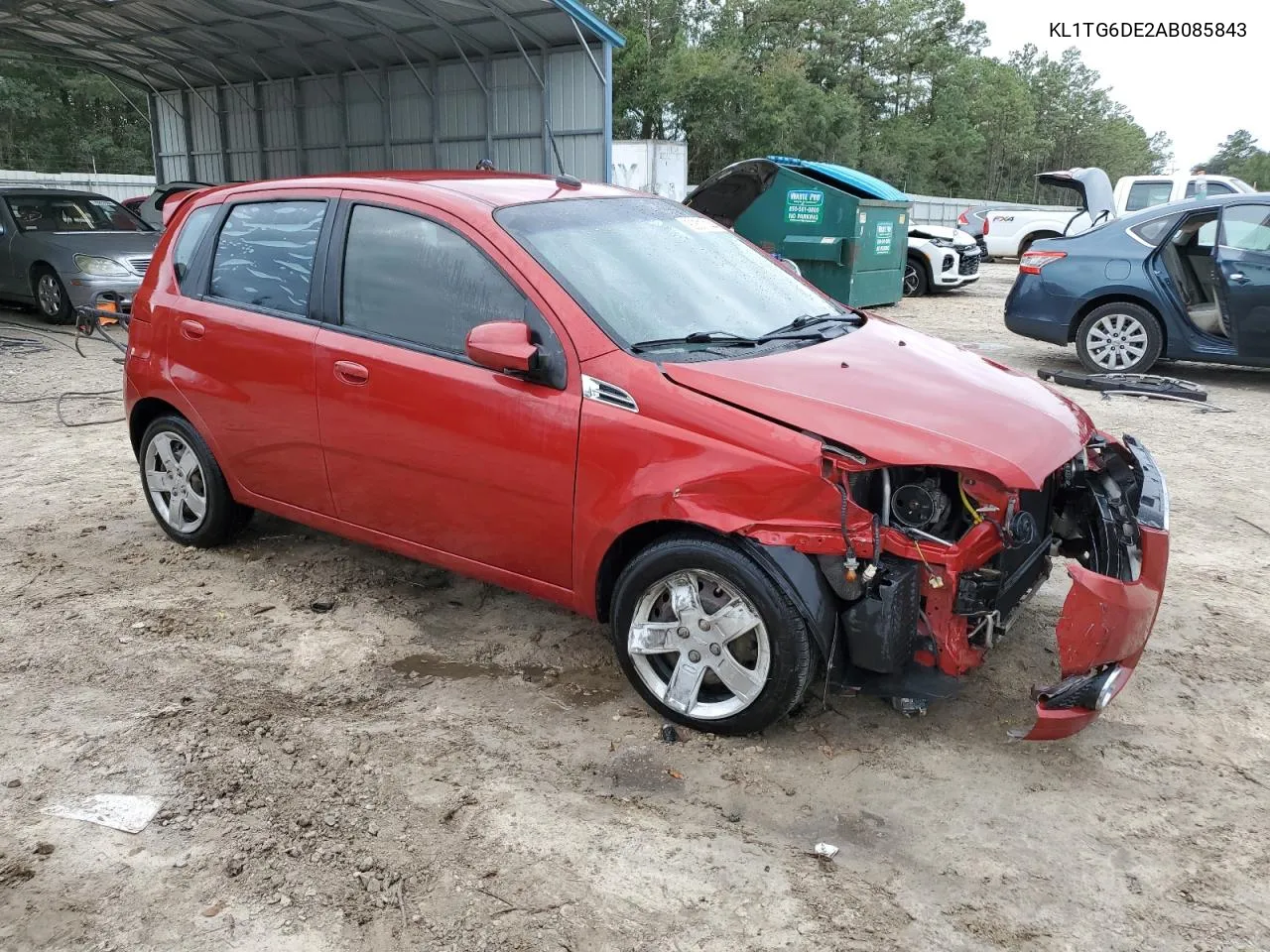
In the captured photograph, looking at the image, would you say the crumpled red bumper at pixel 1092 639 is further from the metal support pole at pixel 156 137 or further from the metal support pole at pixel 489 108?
the metal support pole at pixel 156 137

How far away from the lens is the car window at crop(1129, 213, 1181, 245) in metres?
8.55

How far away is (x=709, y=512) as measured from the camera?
2.97 meters

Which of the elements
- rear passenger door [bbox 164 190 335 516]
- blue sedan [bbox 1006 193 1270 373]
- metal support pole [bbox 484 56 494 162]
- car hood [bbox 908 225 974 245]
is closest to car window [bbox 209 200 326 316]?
rear passenger door [bbox 164 190 335 516]

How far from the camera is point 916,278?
16.2 metres

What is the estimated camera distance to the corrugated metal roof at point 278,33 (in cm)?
1645

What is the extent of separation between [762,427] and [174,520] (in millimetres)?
3236

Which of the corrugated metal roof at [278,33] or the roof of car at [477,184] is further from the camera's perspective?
the corrugated metal roof at [278,33]

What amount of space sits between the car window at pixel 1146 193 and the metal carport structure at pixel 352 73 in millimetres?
9742

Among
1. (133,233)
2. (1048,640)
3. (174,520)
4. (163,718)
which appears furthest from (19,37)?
A: (1048,640)

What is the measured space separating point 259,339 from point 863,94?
60313 millimetres

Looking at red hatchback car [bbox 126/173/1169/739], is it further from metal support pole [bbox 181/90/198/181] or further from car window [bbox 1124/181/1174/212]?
metal support pole [bbox 181/90/198/181]

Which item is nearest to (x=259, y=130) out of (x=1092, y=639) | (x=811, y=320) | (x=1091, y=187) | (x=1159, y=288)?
(x=1091, y=187)

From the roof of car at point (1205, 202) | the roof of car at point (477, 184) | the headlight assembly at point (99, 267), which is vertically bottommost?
the headlight assembly at point (99, 267)

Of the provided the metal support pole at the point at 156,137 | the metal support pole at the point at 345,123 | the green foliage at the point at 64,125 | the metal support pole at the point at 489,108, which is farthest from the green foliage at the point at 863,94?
Answer: the metal support pole at the point at 489,108
